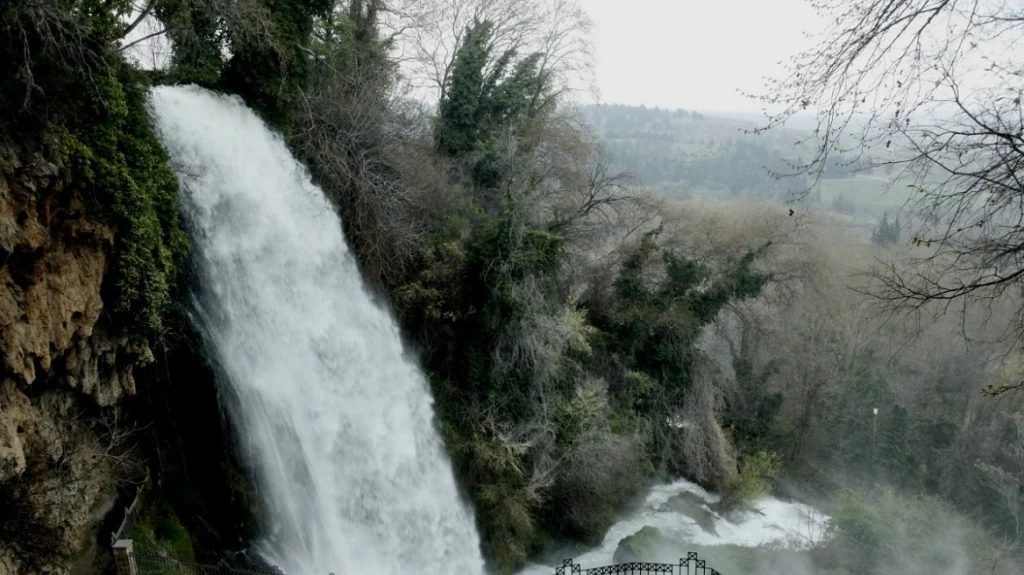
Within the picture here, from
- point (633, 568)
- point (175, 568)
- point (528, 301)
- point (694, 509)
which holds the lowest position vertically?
point (694, 509)

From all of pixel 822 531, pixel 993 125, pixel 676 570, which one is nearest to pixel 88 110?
pixel 993 125

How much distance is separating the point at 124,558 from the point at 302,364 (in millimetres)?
2955

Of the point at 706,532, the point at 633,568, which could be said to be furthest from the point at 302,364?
the point at 706,532

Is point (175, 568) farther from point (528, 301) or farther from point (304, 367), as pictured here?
point (528, 301)

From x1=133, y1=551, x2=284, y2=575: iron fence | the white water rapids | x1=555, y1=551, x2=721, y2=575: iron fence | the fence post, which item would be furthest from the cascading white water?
x1=555, y1=551, x2=721, y2=575: iron fence

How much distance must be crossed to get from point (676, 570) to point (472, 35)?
13191 millimetres

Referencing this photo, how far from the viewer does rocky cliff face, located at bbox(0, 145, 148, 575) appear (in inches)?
233

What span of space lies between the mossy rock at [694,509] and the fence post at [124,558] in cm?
1156

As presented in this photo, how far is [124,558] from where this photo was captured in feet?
23.2

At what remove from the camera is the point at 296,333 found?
912cm

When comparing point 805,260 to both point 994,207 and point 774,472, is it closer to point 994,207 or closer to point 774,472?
point 774,472

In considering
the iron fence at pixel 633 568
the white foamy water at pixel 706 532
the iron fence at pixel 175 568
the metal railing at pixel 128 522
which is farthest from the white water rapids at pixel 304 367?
the white foamy water at pixel 706 532

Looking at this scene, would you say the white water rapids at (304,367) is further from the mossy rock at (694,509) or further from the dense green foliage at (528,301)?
the mossy rock at (694,509)

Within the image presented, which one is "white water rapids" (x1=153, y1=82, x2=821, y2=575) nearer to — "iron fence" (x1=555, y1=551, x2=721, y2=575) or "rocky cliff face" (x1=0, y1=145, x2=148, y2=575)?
"rocky cliff face" (x1=0, y1=145, x2=148, y2=575)
